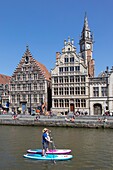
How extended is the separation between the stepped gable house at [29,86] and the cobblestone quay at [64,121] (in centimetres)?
1241

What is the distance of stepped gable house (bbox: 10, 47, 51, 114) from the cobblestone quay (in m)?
12.4

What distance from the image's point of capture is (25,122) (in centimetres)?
4281

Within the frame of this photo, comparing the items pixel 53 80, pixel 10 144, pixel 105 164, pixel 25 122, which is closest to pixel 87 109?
pixel 53 80

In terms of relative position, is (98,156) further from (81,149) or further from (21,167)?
(21,167)

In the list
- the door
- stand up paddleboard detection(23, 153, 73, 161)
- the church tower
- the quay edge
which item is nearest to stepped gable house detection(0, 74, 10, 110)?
the quay edge

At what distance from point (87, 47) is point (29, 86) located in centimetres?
1637

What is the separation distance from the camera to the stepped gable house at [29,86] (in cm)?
5775

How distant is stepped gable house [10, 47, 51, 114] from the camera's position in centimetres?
5775

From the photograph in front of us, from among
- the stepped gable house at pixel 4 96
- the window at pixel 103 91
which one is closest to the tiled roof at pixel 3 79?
the stepped gable house at pixel 4 96

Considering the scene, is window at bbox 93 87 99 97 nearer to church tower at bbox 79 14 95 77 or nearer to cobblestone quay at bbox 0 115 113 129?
church tower at bbox 79 14 95 77

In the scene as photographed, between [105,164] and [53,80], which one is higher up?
[53,80]

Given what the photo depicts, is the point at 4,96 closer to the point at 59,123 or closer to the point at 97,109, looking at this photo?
the point at 97,109

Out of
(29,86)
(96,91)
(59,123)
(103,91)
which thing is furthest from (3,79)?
(59,123)

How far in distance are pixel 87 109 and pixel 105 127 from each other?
1685 centimetres
